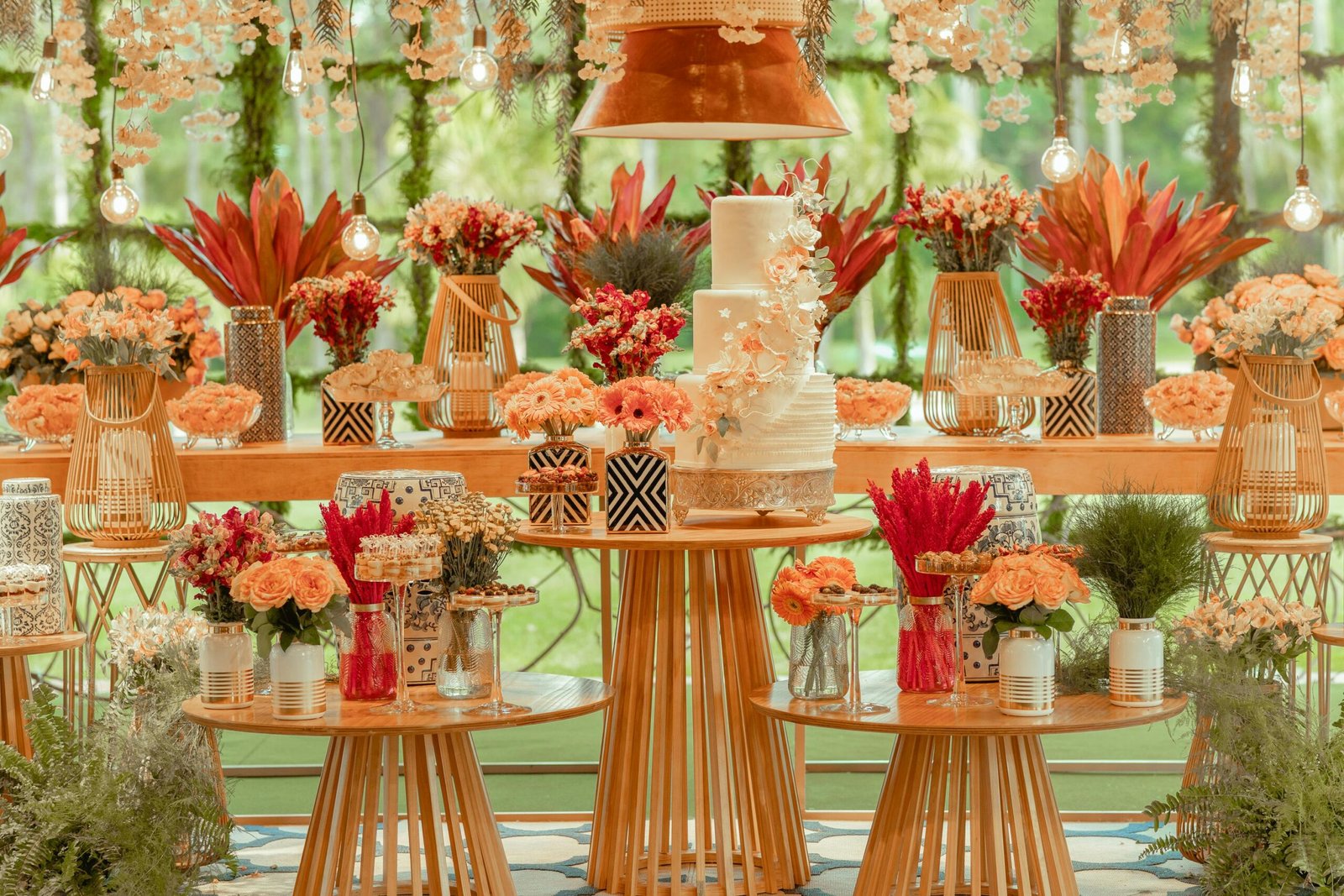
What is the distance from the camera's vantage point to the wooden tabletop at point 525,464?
175 inches

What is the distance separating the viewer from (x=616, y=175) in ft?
16.4

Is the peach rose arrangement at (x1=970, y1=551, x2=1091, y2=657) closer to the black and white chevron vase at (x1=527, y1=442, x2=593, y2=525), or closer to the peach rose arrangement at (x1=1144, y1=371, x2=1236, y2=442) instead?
the black and white chevron vase at (x1=527, y1=442, x2=593, y2=525)

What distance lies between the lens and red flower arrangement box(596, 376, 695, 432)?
144 inches

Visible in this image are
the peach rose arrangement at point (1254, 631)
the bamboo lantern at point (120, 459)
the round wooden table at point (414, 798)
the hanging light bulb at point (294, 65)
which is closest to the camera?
the hanging light bulb at point (294, 65)

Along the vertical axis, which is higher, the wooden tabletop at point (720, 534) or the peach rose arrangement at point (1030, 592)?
the wooden tabletop at point (720, 534)

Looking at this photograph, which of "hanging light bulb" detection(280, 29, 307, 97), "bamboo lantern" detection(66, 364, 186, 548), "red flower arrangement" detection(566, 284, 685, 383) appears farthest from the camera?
"bamboo lantern" detection(66, 364, 186, 548)

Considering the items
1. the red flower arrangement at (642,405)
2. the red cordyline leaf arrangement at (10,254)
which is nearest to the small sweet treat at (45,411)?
the red cordyline leaf arrangement at (10,254)

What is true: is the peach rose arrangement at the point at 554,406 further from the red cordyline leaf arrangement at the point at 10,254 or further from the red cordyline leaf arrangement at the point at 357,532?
the red cordyline leaf arrangement at the point at 10,254

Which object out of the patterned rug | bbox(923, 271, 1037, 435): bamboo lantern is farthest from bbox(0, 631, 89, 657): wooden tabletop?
bbox(923, 271, 1037, 435): bamboo lantern

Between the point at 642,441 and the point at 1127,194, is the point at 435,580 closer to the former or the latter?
the point at 642,441

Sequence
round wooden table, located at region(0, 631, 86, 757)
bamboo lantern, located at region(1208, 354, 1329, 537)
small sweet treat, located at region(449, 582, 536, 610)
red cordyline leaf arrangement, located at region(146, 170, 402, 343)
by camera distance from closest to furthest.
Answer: small sweet treat, located at region(449, 582, 536, 610), round wooden table, located at region(0, 631, 86, 757), bamboo lantern, located at region(1208, 354, 1329, 537), red cordyline leaf arrangement, located at region(146, 170, 402, 343)

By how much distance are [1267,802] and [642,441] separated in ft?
4.85

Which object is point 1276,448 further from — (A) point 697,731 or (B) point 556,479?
(B) point 556,479

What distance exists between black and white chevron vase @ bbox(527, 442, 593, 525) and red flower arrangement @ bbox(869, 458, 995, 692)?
671 mm
